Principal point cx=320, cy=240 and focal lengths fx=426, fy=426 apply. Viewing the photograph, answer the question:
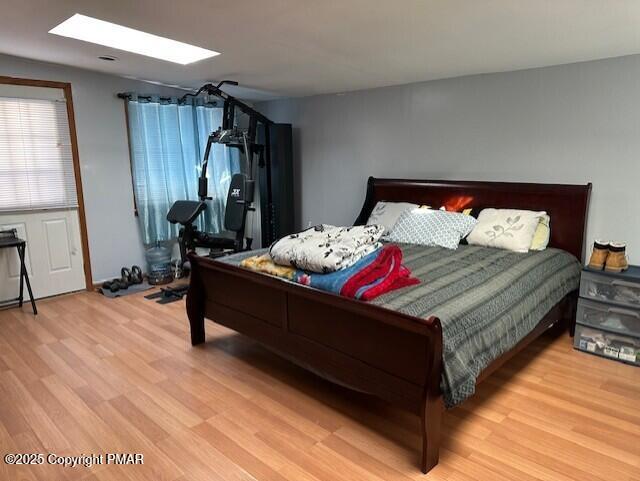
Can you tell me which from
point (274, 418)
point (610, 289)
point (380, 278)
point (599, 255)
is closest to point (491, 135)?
point (599, 255)

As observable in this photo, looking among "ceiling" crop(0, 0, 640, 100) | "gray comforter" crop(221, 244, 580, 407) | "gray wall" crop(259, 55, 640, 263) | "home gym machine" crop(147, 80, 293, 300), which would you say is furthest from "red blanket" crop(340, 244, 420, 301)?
"home gym machine" crop(147, 80, 293, 300)

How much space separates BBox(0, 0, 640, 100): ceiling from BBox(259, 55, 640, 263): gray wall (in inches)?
8.2

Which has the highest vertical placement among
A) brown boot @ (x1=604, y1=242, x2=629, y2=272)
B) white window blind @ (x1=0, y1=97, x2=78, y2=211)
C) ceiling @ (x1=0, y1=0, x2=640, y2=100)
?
ceiling @ (x1=0, y1=0, x2=640, y2=100)

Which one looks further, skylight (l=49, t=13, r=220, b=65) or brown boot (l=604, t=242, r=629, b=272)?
brown boot (l=604, t=242, r=629, b=272)

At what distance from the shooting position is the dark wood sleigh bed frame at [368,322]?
1858mm

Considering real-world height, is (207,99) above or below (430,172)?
above

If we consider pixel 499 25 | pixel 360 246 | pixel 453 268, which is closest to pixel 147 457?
pixel 360 246

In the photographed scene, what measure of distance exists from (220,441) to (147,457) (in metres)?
0.33

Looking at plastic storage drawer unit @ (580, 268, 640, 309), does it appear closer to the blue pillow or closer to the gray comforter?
the gray comforter

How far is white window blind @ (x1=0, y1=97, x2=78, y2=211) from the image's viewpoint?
3.89 meters

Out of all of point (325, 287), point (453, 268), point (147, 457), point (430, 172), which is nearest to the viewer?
point (147, 457)

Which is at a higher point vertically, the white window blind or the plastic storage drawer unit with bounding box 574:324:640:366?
the white window blind

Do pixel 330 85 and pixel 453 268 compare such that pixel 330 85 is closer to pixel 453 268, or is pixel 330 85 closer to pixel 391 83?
pixel 391 83

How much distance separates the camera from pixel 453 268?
2.73 meters
